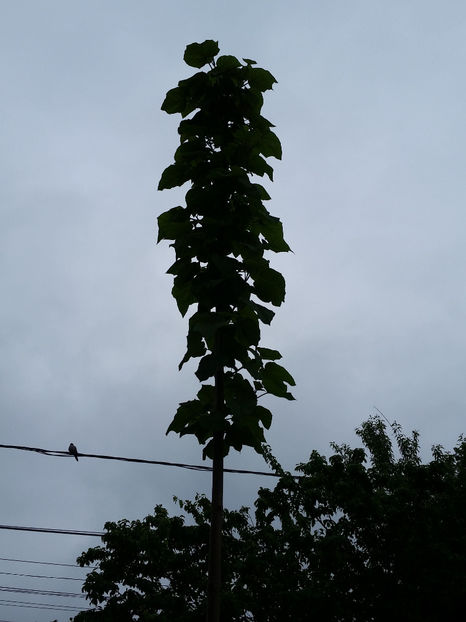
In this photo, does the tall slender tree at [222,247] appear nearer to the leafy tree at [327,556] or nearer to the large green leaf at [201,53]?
the large green leaf at [201,53]

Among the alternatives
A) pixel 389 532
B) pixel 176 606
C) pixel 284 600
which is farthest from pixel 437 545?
pixel 176 606

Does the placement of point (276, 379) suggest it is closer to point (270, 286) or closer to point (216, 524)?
point (270, 286)

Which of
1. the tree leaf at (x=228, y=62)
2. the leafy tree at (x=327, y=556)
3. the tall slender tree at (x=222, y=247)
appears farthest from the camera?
the leafy tree at (x=327, y=556)

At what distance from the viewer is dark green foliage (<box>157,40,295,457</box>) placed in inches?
137

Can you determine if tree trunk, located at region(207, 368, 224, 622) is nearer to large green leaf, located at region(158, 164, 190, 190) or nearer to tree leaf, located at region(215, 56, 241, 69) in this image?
large green leaf, located at region(158, 164, 190, 190)

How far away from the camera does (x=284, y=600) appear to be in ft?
52.0

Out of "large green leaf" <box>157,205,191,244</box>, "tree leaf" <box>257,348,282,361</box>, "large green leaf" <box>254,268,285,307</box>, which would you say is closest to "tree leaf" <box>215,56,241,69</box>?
"large green leaf" <box>157,205,191,244</box>

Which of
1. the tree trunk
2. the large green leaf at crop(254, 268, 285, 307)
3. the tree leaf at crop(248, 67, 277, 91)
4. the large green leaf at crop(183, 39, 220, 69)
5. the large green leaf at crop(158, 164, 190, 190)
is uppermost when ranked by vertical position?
the large green leaf at crop(183, 39, 220, 69)

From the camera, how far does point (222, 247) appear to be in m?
3.76

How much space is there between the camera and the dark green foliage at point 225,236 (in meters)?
3.49

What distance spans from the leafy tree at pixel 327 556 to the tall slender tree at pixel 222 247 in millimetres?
10435

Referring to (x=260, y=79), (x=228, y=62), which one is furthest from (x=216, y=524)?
(x=228, y=62)

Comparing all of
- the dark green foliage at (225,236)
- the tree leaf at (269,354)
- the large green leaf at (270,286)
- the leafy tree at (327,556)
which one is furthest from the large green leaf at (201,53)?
the leafy tree at (327,556)

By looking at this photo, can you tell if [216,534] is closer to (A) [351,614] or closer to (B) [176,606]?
(A) [351,614]
